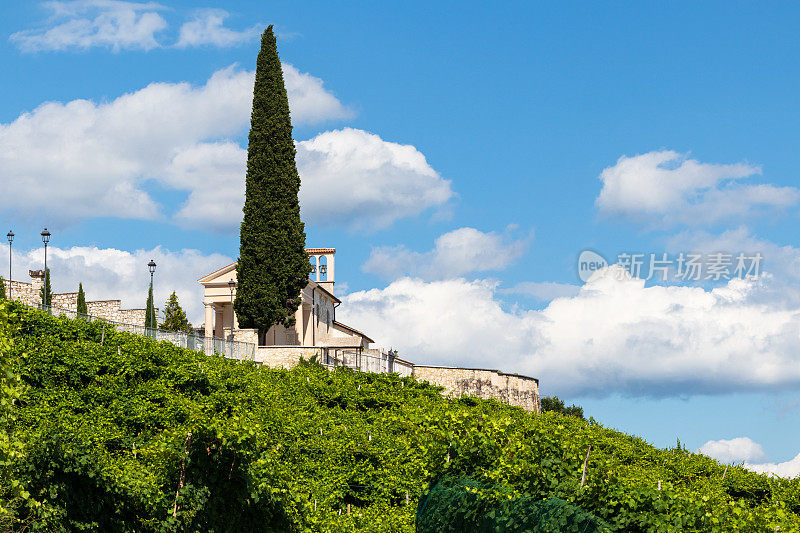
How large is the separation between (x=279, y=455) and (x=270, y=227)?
20.0 m

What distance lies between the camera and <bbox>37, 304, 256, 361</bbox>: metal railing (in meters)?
26.4

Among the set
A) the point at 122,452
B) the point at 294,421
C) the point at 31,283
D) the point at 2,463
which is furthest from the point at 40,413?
the point at 31,283

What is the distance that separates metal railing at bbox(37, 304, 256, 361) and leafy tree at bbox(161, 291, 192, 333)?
32.1m

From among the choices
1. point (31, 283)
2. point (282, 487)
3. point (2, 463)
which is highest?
point (31, 283)

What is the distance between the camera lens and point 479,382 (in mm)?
36438

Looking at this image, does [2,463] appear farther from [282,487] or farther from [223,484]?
[282,487]

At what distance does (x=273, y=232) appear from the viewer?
3791 centimetres

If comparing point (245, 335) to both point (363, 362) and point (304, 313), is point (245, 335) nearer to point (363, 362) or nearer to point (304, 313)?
point (363, 362)

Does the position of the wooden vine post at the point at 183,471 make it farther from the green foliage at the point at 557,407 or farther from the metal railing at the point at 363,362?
the green foliage at the point at 557,407

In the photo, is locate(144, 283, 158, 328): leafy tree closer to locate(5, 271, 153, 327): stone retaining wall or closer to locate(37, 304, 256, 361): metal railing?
locate(5, 271, 153, 327): stone retaining wall

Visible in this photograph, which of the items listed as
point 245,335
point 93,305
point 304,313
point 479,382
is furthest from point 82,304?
point 479,382

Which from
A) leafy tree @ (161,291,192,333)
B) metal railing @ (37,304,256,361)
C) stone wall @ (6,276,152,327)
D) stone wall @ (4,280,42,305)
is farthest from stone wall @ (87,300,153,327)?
metal railing @ (37,304,256,361)

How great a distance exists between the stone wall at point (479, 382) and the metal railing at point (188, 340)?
7655 mm

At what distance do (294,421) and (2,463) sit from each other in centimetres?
1154
